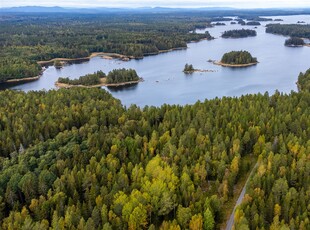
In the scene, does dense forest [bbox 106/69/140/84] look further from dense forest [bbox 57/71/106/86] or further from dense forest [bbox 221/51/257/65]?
dense forest [bbox 221/51/257/65]

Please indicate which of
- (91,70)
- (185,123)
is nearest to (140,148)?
(185,123)

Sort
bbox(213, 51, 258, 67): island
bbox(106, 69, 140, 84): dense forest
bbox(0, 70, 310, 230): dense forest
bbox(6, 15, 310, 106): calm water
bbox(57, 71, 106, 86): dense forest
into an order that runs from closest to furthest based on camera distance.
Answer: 1. bbox(0, 70, 310, 230): dense forest
2. bbox(6, 15, 310, 106): calm water
3. bbox(57, 71, 106, 86): dense forest
4. bbox(106, 69, 140, 84): dense forest
5. bbox(213, 51, 258, 67): island

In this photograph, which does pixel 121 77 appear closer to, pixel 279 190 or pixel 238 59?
pixel 238 59

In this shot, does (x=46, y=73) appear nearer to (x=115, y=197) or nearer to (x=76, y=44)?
(x=76, y=44)

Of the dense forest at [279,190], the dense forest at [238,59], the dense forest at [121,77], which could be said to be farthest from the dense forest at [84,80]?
the dense forest at [279,190]

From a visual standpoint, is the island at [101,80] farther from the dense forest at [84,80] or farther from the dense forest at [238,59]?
the dense forest at [238,59]

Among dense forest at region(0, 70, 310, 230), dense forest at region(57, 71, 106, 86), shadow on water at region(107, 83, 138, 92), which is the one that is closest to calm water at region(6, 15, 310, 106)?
shadow on water at region(107, 83, 138, 92)
